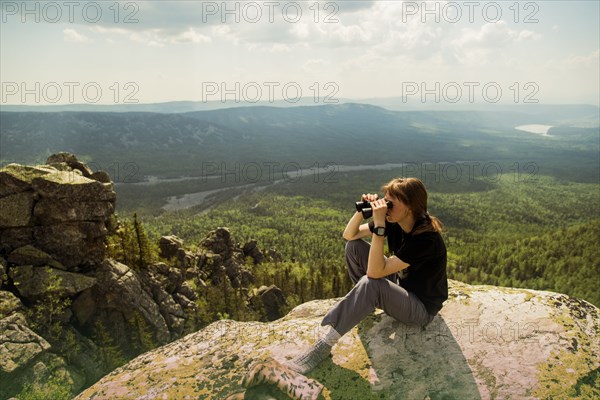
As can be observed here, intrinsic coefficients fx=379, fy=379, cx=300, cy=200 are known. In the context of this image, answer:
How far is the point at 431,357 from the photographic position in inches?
312

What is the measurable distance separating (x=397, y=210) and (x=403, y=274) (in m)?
1.58

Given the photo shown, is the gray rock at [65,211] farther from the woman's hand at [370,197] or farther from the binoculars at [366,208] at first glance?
the woman's hand at [370,197]

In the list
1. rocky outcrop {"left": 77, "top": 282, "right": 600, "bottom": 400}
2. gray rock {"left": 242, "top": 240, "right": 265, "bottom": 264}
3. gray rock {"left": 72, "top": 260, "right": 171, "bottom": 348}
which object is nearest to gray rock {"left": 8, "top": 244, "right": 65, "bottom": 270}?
gray rock {"left": 72, "top": 260, "right": 171, "bottom": 348}

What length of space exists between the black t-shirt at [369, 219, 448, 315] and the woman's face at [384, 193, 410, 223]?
13.3 inches

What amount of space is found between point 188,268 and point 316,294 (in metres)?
18.6

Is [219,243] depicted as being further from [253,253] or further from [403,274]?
[403,274]

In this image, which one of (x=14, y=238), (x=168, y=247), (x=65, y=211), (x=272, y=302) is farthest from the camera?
(x=168, y=247)

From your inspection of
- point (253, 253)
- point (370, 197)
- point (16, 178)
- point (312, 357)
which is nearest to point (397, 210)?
point (370, 197)

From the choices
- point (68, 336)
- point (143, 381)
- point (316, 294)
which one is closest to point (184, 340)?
point (143, 381)

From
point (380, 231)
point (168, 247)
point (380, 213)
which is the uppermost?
point (380, 213)

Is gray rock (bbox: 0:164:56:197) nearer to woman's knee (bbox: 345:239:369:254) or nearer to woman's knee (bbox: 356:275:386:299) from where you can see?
woman's knee (bbox: 345:239:369:254)

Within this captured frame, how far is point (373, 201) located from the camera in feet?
28.3

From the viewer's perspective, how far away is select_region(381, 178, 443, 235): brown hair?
7824 mm

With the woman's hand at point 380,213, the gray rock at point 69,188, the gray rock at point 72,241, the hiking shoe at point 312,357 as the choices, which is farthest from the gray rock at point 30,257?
the woman's hand at point 380,213
